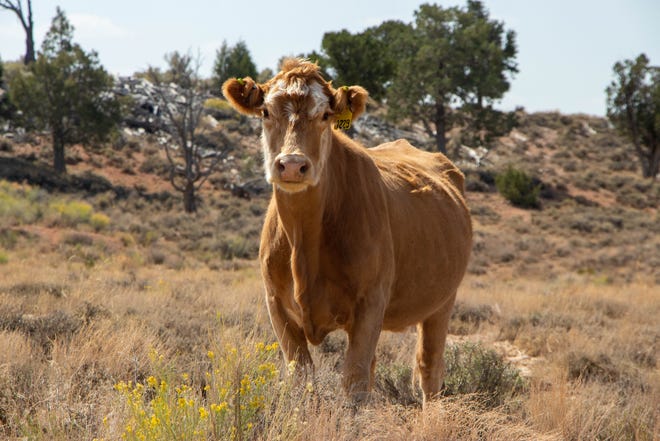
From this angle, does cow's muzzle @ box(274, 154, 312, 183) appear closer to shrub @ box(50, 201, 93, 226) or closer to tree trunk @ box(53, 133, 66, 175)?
shrub @ box(50, 201, 93, 226)

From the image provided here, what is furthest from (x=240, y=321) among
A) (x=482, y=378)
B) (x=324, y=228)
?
(x=482, y=378)

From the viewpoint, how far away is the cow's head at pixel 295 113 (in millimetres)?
3701

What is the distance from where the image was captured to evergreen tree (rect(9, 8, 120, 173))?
32.9m

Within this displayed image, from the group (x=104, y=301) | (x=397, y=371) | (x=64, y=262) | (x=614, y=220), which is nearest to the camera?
(x=397, y=371)

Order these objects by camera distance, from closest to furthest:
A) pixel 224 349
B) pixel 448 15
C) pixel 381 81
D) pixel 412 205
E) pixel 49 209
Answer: pixel 224 349, pixel 412 205, pixel 49 209, pixel 448 15, pixel 381 81

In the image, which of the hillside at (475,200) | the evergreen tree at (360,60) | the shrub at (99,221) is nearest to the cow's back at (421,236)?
the hillside at (475,200)

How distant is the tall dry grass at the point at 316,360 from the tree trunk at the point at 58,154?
19298mm

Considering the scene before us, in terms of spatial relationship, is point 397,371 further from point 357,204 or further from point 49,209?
point 49,209

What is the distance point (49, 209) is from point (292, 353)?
20520mm

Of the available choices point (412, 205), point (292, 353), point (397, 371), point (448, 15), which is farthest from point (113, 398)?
point (448, 15)

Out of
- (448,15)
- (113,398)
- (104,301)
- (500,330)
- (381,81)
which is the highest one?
(448,15)

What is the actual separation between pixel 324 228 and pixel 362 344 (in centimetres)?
83

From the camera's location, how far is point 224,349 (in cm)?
348

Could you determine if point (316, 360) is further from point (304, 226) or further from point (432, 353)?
point (304, 226)
